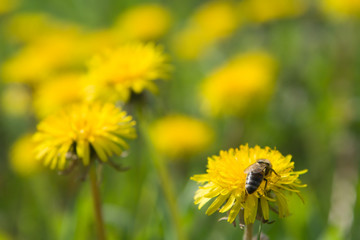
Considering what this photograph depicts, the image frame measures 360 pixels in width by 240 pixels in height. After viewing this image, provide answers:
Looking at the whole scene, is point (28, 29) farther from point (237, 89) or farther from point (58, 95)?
point (237, 89)

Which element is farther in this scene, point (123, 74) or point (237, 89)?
point (237, 89)

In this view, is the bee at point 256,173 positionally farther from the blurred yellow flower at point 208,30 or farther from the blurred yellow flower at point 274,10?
the blurred yellow flower at point 208,30

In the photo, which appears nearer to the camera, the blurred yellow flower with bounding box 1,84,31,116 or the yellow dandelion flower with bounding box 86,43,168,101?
the yellow dandelion flower with bounding box 86,43,168,101

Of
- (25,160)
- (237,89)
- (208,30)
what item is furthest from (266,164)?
(208,30)

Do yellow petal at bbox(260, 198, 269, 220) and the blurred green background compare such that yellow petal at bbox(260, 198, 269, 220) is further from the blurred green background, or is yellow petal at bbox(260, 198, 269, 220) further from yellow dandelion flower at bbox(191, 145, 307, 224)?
the blurred green background

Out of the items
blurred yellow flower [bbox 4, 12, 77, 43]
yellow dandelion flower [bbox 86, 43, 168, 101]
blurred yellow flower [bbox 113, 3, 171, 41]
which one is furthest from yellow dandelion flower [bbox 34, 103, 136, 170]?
blurred yellow flower [bbox 4, 12, 77, 43]

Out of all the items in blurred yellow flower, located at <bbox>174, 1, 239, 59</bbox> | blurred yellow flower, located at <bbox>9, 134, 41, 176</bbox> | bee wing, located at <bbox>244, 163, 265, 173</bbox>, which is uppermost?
blurred yellow flower, located at <bbox>174, 1, 239, 59</bbox>

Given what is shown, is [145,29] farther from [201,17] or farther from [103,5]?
[103,5]

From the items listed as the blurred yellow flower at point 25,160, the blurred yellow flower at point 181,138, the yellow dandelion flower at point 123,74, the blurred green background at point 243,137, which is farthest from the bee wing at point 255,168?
the blurred yellow flower at point 25,160
